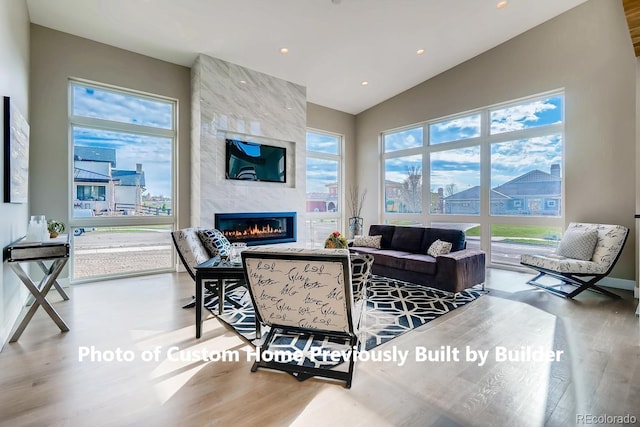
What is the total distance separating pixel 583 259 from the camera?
407cm

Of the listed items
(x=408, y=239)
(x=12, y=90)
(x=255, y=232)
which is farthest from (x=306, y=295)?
(x=255, y=232)

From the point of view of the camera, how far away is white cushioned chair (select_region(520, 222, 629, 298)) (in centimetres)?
380

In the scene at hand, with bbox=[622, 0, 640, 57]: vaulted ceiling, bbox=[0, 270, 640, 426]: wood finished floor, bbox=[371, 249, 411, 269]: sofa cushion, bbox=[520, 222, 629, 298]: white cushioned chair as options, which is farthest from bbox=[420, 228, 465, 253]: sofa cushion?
bbox=[622, 0, 640, 57]: vaulted ceiling

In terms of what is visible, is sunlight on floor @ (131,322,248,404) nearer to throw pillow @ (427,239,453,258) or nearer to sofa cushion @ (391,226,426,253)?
throw pillow @ (427,239,453,258)

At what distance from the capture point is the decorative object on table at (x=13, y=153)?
266 centimetres

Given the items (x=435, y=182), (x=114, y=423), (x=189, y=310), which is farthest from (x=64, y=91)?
(x=435, y=182)

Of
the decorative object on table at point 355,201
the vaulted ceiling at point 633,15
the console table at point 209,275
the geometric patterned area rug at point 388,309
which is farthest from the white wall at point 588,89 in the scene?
the console table at point 209,275

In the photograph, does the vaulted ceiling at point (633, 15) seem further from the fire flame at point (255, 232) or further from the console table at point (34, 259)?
the console table at point (34, 259)

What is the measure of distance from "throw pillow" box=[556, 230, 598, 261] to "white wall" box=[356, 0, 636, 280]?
55 centimetres

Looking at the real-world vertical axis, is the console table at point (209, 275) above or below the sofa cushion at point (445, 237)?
below

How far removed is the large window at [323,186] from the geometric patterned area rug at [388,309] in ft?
9.96

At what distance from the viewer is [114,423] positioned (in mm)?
1645

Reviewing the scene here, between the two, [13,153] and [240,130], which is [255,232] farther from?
[13,153]

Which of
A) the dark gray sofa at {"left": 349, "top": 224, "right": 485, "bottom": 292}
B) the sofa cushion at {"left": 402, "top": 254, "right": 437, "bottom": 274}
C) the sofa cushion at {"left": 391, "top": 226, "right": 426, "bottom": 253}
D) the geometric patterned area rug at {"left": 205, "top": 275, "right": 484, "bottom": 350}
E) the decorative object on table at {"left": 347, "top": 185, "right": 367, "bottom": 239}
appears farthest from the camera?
the decorative object on table at {"left": 347, "top": 185, "right": 367, "bottom": 239}
